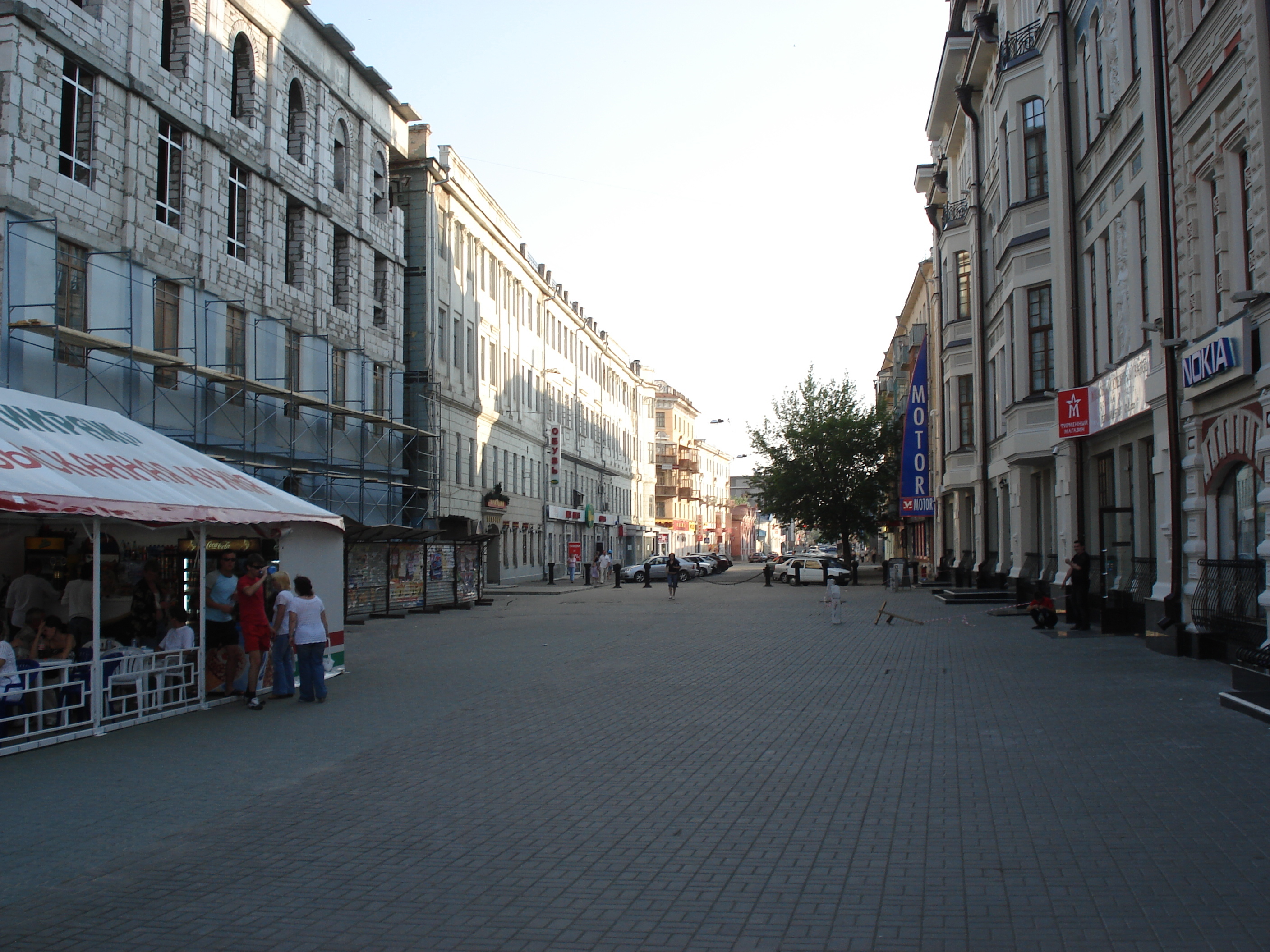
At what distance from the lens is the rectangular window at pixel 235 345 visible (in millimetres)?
27719

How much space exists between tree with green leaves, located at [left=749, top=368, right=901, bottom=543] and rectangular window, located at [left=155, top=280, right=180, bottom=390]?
35280mm

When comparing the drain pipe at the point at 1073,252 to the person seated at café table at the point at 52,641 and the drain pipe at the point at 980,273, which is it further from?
the person seated at café table at the point at 52,641

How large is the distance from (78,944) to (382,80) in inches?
1419

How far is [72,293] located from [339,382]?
12724mm

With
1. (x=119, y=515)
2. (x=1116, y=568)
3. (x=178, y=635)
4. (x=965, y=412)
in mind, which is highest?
(x=965, y=412)

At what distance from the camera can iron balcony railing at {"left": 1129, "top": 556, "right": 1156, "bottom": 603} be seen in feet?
60.7

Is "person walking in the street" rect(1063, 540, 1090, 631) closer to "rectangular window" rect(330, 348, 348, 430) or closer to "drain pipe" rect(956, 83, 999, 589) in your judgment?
"drain pipe" rect(956, 83, 999, 589)

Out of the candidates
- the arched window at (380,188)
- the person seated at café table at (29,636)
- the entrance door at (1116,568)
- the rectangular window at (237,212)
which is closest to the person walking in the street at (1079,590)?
the entrance door at (1116,568)

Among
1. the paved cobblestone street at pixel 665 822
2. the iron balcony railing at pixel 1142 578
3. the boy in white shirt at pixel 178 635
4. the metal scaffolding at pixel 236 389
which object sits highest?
the metal scaffolding at pixel 236 389

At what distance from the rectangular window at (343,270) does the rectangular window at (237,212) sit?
5908mm

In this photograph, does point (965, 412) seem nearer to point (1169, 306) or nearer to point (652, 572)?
point (1169, 306)

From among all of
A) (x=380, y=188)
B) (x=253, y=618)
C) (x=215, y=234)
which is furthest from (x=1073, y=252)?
(x=380, y=188)

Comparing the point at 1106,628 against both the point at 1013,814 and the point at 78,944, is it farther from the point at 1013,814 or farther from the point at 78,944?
the point at 78,944

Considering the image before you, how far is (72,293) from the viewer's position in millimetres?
22297
